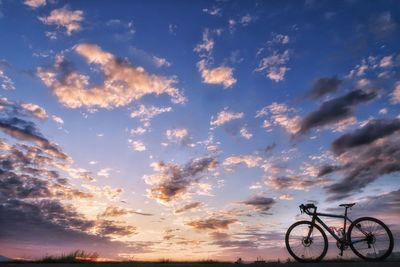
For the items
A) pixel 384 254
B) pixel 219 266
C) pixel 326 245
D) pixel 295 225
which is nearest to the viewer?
pixel 219 266

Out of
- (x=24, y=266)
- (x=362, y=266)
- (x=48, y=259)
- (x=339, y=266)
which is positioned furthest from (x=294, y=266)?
(x=48, y=259)

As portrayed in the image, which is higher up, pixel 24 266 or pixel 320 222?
pixel 320 222

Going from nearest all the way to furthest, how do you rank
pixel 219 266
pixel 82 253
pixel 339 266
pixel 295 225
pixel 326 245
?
pixel 339 266
pixel 219 266
pixel 326 245
pixel 295 225
pixel 82 253

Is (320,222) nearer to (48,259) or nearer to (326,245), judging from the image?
(326,245)

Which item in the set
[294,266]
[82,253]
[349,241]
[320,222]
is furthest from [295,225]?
[82,253]

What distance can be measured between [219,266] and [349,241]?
4.43m

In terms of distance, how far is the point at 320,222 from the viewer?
45.0 ft

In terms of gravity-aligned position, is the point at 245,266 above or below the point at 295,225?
below

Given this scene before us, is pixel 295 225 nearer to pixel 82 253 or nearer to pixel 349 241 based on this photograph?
pixel 349 241

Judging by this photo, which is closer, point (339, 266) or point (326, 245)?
point (339, 266)

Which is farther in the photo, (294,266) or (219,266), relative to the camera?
(219,266)

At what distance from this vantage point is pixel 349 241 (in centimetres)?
1252

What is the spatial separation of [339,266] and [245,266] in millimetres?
2149

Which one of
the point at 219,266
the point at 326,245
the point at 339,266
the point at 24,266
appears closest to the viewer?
the point at 339,266
